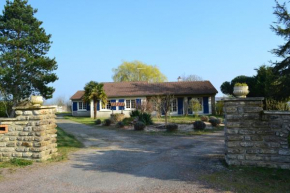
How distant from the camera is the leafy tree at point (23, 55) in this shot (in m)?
19.7

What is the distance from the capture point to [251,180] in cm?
579

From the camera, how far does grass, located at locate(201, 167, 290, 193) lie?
5277 mm

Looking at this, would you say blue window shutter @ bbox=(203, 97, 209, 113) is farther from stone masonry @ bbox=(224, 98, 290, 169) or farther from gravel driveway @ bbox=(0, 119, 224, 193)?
stone masonry @ bbox=(224, 98, 290, 169)

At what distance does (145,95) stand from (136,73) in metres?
22.2

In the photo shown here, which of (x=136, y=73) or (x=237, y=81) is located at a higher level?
(x=136, y=73)

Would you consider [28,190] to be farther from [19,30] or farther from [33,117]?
[19,30]

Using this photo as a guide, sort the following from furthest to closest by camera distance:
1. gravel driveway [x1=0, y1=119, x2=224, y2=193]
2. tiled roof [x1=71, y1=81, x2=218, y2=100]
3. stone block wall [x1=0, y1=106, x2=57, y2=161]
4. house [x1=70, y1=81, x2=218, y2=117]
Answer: tiled roof [x1=71, y1=81, x2=218, y2=100], house [x1=70, y1=81, x2=218, y2=117], stone block wall [x1=0, y1=106, x2=57, y2=161], gravel driveway [x1=0, y1=119, x2=224, y2=193]

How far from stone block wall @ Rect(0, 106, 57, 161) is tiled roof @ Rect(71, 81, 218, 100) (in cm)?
2443

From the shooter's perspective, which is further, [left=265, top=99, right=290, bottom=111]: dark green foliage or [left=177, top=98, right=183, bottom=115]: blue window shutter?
[left=177, top=98, right=183, bottom=115]: blue window shutter

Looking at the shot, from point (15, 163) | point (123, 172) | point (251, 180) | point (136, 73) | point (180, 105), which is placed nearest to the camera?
point (251, 180)

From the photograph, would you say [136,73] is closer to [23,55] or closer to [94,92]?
[94,92]

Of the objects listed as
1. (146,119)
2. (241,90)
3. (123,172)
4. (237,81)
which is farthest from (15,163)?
(237,81)

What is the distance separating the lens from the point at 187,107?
32.0 m

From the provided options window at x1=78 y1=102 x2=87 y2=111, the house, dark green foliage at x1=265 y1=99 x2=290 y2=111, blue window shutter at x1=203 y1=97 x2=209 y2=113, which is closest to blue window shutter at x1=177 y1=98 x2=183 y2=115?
the house
